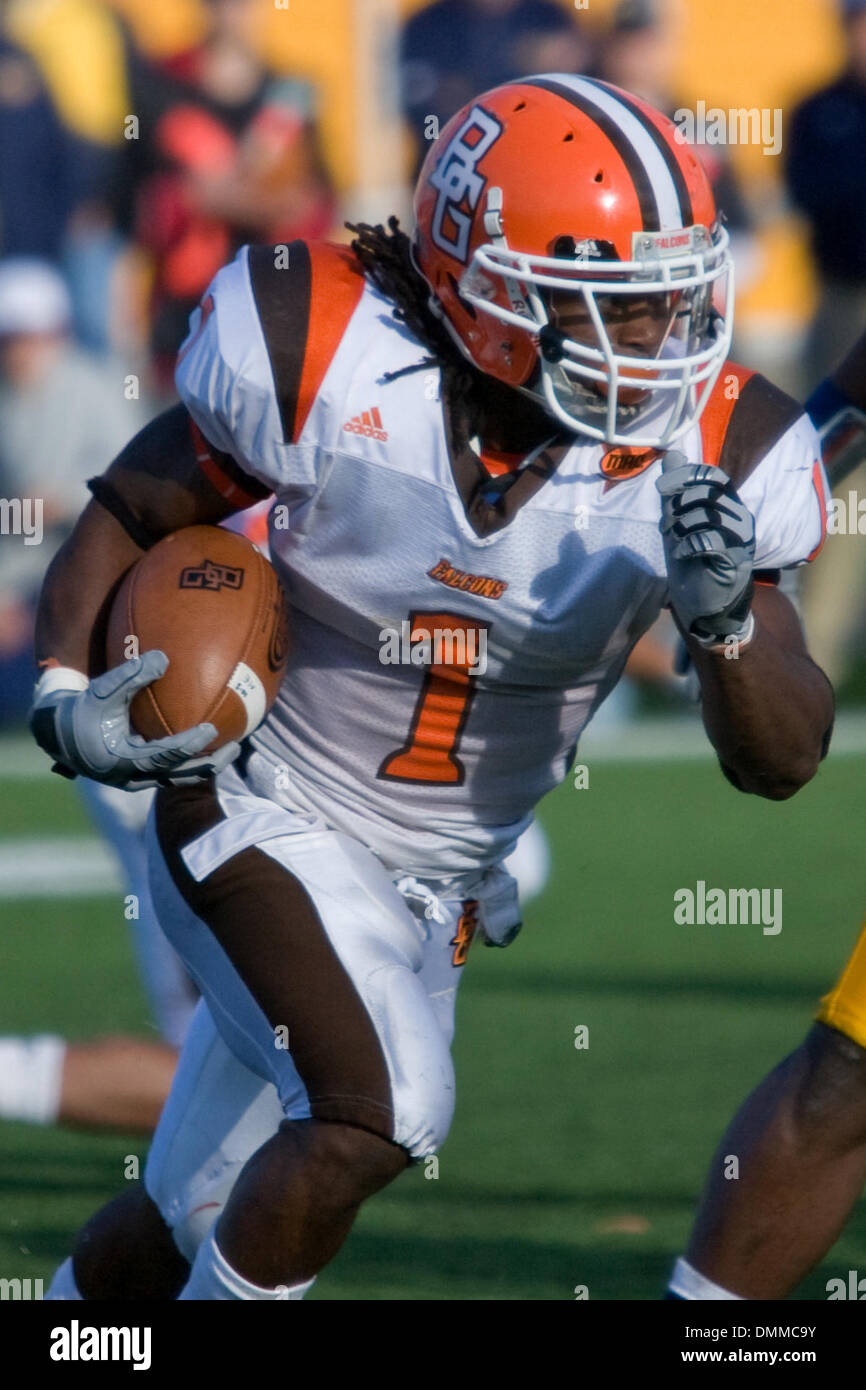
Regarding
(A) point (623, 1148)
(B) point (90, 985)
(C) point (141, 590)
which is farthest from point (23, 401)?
(C) point (141, 590)

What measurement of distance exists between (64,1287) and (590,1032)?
200 cm

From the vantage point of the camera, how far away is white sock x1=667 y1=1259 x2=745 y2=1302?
2998mm

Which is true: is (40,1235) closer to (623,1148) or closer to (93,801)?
(93,801)

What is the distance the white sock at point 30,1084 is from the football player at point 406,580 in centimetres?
61

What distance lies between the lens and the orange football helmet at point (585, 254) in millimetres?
2996

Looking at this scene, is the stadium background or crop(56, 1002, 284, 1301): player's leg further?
the stadium background

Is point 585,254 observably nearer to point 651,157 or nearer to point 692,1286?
point 651,157

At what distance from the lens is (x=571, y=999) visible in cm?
540

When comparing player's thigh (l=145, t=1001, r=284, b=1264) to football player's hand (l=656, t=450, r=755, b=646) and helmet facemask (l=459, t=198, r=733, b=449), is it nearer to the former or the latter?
football player's hand (l=656, t=450, r=755, b=646)

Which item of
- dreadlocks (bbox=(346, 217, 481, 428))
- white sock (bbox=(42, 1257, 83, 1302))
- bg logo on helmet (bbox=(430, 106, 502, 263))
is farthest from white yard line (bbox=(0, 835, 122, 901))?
bg logo on helmet (bbox=(430, 106, 502, 263))
